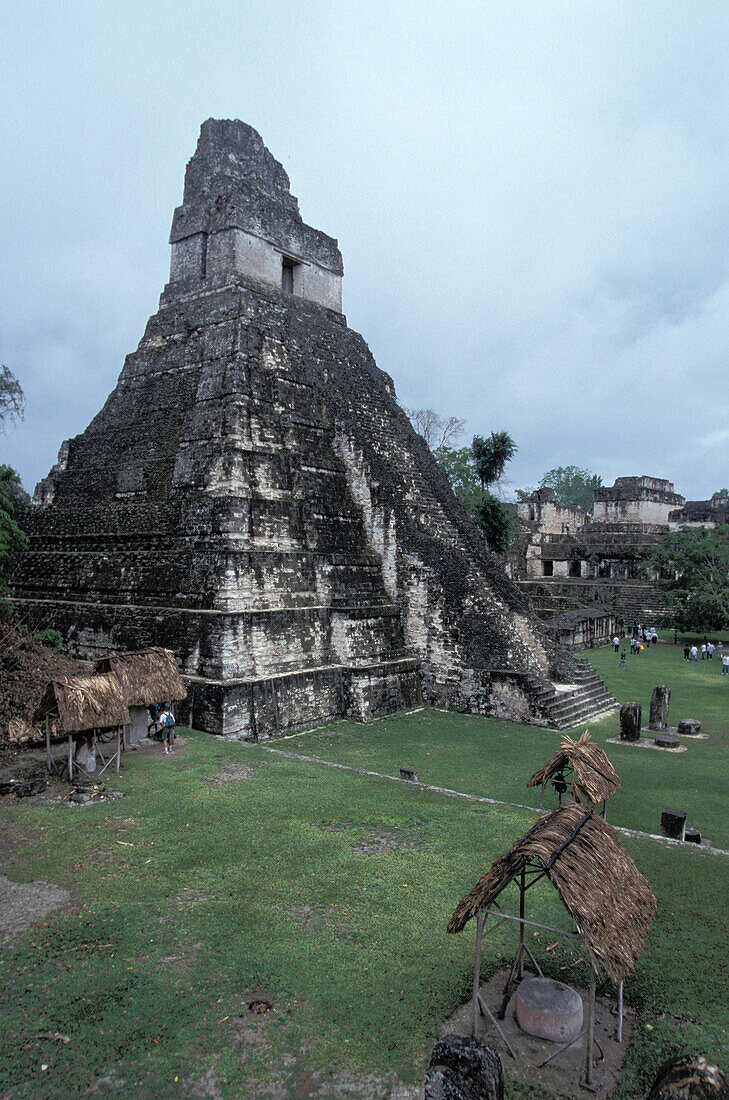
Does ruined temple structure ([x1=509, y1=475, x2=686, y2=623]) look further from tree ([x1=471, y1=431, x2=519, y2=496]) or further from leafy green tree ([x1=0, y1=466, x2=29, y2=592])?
leafy green tree ([x1=0, y1=466, x2=29, y2=592])

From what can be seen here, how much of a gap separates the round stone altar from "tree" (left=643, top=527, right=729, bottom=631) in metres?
22.8

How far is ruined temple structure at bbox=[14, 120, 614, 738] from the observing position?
11.2m

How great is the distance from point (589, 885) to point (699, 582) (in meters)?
24.1

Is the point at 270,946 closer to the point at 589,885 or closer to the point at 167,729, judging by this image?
the point at 589,885

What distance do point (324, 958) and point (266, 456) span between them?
9024 millimetres

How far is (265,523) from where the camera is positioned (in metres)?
11.8

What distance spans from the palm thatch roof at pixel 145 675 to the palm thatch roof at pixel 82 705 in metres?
0.34

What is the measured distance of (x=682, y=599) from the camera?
25625 millimetres

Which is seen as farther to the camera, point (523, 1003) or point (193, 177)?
point (193, 177)

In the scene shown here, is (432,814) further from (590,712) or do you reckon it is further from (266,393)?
(266,393)

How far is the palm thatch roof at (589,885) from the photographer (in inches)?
137

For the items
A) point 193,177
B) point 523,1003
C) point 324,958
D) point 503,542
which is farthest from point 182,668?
point 503,542

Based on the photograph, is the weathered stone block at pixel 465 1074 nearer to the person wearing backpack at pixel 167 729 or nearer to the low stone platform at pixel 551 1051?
the low stone platform at pixel 551 1051

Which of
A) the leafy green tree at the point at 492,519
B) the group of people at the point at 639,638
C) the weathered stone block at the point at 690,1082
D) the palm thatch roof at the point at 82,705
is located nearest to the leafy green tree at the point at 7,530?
the palm thatch roof at the point at 82,705
